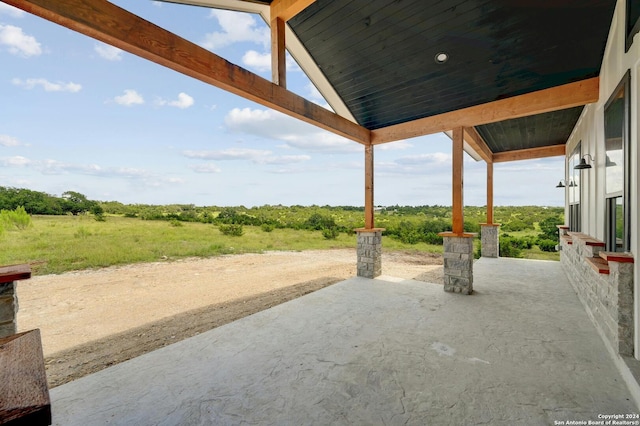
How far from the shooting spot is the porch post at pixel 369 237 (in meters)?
5.88

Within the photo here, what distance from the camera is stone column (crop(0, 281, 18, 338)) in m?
1.96

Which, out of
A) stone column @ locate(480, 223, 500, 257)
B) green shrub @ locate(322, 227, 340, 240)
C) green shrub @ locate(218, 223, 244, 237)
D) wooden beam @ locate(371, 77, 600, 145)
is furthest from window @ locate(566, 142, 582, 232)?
green shrub @ locate(218, 223, 244, 237)

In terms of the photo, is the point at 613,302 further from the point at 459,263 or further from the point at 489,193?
the point at 489,193

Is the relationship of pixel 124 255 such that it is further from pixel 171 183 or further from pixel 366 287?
pixel 366 287

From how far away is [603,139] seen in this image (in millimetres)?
3742

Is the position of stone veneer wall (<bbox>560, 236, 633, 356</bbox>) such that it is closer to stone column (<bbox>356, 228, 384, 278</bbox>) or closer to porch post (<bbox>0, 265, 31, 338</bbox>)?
stone column (<bbox>356, 228, 384, 278</bbox>)

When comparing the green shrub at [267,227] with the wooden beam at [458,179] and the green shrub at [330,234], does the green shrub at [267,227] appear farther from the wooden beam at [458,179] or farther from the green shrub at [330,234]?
the wooden beam at [458,179]

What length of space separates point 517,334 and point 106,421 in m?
3.97

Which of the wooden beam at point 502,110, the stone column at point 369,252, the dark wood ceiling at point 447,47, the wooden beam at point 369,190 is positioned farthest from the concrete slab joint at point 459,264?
the dark wood ceiling at point 447,47

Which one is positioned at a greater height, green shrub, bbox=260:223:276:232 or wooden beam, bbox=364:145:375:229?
wooden beam, bbox=364:145:375:229

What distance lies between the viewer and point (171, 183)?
14.0 metres

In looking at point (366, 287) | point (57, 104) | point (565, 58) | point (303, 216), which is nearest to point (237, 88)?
point (366, 287)

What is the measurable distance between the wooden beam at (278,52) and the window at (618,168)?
143 inches

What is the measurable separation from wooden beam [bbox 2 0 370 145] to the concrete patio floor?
9.38 feet
